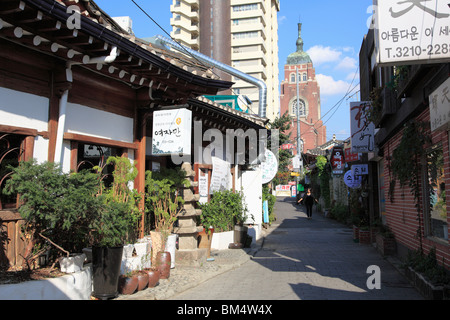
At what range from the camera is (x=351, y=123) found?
12.7m

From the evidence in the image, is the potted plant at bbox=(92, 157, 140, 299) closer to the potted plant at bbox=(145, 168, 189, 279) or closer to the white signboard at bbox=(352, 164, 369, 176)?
the potted plant at bbox=(145, 168, 189, 279)

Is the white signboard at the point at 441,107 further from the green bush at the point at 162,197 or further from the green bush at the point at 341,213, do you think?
the green bush at the point at 341,213

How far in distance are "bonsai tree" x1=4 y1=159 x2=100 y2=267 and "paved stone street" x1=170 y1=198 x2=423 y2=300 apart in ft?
8.06

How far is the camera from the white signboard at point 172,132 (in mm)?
7383

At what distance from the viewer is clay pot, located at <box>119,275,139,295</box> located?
609cm

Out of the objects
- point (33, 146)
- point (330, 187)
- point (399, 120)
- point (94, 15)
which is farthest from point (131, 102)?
point (330, 187)

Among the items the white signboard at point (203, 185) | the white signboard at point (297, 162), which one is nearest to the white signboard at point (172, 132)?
the white signboard at point (203, 185)

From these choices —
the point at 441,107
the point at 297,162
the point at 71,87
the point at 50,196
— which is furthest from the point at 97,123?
the point at 297,162

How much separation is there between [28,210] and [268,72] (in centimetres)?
5974

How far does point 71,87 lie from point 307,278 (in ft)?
18.9

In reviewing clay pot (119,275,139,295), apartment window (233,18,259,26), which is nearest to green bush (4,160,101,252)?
clay pot (119,275,139,295)

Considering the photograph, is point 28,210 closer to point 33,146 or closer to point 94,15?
point 33,146

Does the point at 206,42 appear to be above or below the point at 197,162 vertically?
above

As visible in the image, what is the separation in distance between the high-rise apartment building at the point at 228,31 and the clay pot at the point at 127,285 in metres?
50.2
